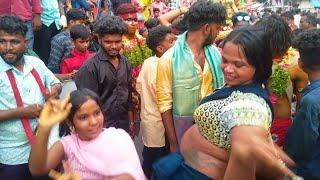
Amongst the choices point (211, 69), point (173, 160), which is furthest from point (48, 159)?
point (211, 69)

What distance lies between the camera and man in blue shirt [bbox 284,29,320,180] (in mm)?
2873

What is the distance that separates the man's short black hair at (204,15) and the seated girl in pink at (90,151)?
1161 millimetres

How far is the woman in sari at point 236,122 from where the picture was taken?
5.90 feet

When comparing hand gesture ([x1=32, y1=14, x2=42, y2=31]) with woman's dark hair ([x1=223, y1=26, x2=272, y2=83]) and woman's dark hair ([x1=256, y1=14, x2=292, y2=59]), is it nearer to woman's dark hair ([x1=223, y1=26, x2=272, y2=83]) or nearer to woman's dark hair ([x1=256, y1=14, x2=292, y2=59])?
woman's dark hair ([x1=256, y1=14, x2=292, y2=59])

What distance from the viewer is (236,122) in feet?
6.03

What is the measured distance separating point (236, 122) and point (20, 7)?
412cm

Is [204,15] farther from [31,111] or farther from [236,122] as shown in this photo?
[236,122]

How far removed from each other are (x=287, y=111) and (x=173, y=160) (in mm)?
1837

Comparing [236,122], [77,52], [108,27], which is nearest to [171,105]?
[108,27]

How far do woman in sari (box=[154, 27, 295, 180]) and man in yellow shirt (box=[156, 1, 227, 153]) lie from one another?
1.03 m

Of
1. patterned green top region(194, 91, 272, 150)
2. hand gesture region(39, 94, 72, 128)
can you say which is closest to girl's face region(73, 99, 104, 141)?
hand gesture region(39, 94, 72, 128)

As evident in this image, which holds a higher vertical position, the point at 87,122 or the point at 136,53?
the point at 87,122

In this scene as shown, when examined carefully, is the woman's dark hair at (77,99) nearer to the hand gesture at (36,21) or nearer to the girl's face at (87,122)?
the girl's face at (87,122)

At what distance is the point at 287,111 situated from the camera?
12.5ft
